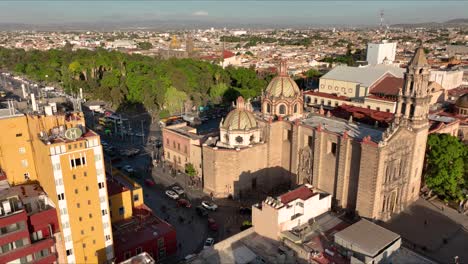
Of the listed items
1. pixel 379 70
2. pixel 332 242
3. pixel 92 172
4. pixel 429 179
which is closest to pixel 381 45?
pixel 379 70

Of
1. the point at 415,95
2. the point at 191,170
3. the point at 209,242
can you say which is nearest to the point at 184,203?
the point at 191,170

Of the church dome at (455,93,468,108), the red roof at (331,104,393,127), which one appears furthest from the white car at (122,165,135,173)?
the church dome at (455,93,468,108)

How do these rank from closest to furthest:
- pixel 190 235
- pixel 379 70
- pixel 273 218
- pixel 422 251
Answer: pixel 273 218 → pixel 422 251 → pixel 190 235 → pixel 379 70

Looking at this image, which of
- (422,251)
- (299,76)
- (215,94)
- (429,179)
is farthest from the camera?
(299,76)

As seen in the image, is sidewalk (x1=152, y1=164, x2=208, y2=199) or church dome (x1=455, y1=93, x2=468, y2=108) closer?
sidewalk (x1=152, y1=164, x2=208, y2=199)

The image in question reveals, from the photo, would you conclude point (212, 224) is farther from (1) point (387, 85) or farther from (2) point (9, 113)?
(1) point (387, 85)

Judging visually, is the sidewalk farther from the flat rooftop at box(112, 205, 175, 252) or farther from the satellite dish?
the satellite dish

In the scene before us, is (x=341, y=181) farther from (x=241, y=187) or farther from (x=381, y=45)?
(x=381, y=45)
